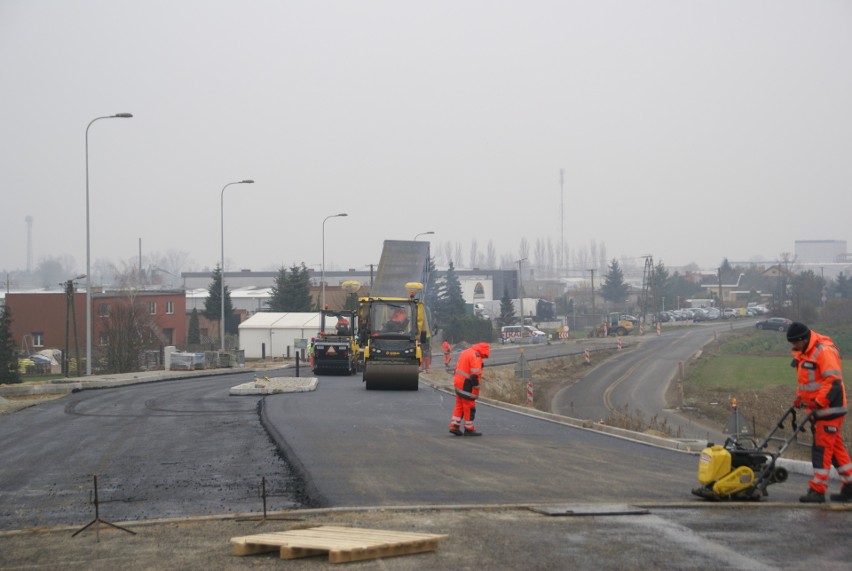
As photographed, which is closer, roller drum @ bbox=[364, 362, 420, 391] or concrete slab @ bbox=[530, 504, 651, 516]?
concrete slab @ bbox=[530, 504, 651, 516]

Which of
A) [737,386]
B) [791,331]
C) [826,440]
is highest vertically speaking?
Answer: [791,331]

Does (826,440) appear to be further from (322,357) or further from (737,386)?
(737,386)

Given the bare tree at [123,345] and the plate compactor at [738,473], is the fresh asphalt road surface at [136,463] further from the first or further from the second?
the bare tree at [123,345]

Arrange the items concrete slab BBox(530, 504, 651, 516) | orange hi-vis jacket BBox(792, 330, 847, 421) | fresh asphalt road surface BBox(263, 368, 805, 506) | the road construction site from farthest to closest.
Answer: fresh asphalt road surface BBox(263, 368, 805, 506), orange hi-vis jacket BBox(792, 330, 847, 421), concrete slab BBox(530, 504, 651, 516), the road construction site

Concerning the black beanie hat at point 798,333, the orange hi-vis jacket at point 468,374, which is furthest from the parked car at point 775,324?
the black beanie hat at point 798,333

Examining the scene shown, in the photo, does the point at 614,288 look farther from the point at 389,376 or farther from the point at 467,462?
the point at 467,462

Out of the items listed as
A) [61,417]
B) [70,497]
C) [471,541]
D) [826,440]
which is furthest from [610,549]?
[61,417]

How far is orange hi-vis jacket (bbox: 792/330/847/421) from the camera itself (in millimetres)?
9328

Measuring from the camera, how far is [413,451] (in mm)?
13805

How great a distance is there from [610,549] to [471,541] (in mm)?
1152

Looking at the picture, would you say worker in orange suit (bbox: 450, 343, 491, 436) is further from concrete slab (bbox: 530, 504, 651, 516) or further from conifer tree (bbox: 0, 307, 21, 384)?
conifer tree (bbox: 0, 307, 21, 384)

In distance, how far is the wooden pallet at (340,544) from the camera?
7113 mm

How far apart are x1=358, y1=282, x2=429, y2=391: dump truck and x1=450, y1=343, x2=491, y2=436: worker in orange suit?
12172 mm

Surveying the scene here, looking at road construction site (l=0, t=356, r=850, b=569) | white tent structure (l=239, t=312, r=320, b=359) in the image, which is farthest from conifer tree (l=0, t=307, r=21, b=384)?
road construction site (l=0, t=356, r=850, b=569)
